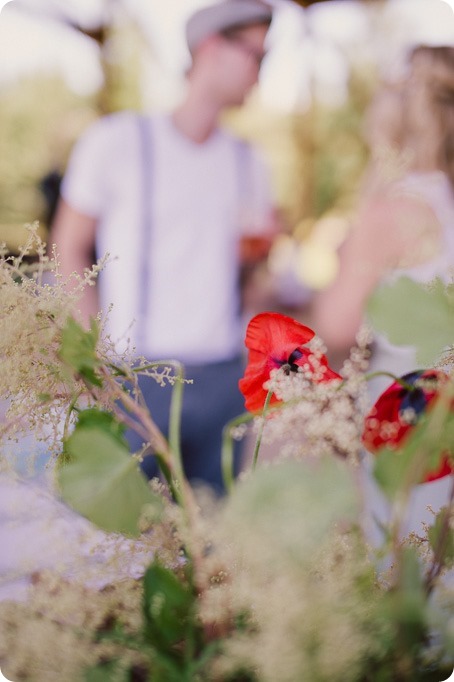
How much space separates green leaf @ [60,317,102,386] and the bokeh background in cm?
88

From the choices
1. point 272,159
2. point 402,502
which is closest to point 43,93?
point 272,159

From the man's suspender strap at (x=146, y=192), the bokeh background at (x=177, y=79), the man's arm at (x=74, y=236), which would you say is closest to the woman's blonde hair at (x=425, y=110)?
the bokeh background at (x=177, y=79)

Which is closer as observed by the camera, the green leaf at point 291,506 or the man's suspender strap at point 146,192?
the green leaf at point 291,506

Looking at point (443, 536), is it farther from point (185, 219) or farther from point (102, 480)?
point (185, 219)

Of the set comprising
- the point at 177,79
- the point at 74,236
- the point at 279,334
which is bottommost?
the point at 74,236

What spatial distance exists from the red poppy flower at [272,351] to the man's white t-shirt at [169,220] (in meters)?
0.83

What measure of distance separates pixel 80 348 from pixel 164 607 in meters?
0.10

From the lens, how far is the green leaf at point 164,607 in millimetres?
245

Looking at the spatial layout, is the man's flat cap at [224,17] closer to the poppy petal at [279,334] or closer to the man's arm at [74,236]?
the man's arm at [74,236]

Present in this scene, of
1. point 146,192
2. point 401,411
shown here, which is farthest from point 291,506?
point 146,192

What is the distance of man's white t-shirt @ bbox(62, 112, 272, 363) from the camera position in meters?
1.12

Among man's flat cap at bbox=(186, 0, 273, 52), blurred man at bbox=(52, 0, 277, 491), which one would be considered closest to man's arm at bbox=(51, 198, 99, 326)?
blurred man at bbox=(52, 0, 277, 491)

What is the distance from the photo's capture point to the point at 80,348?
0.83 ft

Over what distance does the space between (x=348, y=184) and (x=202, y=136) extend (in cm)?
28
